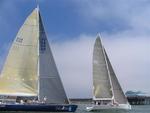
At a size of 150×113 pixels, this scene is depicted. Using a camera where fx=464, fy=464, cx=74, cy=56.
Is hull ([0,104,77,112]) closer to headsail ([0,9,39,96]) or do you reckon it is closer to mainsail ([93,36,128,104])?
headsail ([0,9,39,96])

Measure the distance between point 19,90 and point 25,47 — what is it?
499 centimetres

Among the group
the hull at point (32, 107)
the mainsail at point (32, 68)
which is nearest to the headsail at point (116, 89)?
the mainsail at point (32, 68)

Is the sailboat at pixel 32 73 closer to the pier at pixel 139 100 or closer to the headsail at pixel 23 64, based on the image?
the headsail at pixel 23 64

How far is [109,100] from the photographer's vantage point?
71562 mm

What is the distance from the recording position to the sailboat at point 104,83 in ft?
229

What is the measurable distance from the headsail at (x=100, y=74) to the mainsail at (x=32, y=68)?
1722cm

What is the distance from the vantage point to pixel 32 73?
5244cm

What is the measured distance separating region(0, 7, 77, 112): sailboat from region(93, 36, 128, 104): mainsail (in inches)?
686

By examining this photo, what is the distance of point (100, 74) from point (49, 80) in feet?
63.7

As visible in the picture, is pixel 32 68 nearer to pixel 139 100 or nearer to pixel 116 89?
pixel 116 89

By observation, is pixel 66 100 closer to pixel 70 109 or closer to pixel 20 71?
pixel 70 109

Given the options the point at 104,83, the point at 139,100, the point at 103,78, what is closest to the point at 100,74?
the point at 103,78

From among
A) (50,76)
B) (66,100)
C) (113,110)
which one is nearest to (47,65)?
(50,76)

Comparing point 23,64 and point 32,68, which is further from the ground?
point 23,64
